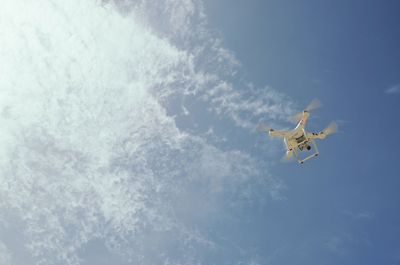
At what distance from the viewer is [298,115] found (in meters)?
85.2

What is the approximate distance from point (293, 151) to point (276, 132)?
3796 mm

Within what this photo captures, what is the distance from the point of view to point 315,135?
89125 mm

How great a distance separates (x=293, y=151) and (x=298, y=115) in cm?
632

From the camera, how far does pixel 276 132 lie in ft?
289

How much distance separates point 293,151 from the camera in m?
89.6

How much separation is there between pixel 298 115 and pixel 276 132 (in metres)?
4.22

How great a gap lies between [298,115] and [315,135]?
5.36 meters
